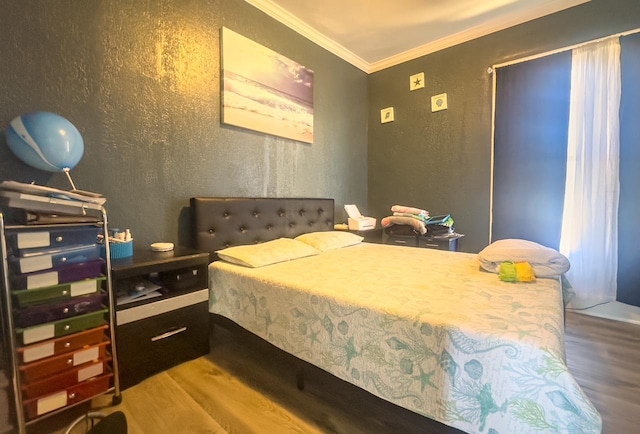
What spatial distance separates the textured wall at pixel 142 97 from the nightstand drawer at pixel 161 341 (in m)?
0.57

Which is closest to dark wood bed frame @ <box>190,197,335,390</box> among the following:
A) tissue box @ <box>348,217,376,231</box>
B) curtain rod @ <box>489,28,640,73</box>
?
tissue box @ <box>348,217,376,231</box>

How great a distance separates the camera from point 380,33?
2842 millimetres

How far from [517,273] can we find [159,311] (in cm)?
186

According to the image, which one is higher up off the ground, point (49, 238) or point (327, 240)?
point (49, 238)

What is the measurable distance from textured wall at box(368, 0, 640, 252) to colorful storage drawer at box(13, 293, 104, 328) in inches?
118

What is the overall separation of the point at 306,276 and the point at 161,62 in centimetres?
167

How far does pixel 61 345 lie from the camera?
1165 millimetres

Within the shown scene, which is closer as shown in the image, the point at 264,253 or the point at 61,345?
the point at 61,345

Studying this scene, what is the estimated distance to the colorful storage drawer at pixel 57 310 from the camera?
42.7 inches

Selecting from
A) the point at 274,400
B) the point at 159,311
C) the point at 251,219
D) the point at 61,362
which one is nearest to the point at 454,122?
the point at 251,219

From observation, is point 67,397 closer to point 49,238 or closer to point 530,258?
point 49,238

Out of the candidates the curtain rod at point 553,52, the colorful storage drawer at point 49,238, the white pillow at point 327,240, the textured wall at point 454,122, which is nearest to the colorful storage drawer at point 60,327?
the colorful storage drawer at point 49,238

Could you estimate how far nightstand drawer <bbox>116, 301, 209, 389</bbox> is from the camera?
1.41 meters

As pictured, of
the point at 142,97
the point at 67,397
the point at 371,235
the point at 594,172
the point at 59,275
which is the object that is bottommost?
the point at 67,397
